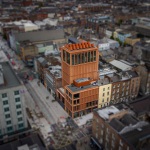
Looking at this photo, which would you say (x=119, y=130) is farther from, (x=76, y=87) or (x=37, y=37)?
(x=37, y=37)

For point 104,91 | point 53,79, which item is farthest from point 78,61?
point 53,79

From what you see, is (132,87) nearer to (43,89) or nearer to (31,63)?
(43,89)

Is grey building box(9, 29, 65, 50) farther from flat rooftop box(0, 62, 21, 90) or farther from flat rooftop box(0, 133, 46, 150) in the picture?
flat rooftop box(0, 133, 46, 150)

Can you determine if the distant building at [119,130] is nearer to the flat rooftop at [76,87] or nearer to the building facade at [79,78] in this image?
the building facade at [79,78]

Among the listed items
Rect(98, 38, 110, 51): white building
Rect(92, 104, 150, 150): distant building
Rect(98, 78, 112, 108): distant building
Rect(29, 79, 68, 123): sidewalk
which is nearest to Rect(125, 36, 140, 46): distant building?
Rect(98, 38, 110, 51): white building

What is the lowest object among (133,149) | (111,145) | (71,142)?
(71,142)

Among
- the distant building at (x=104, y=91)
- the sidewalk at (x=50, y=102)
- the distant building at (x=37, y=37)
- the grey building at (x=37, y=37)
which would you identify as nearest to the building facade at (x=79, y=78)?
the distant building at (x=104, y=91)

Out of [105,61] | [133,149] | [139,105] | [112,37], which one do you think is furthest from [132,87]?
[112,37]
